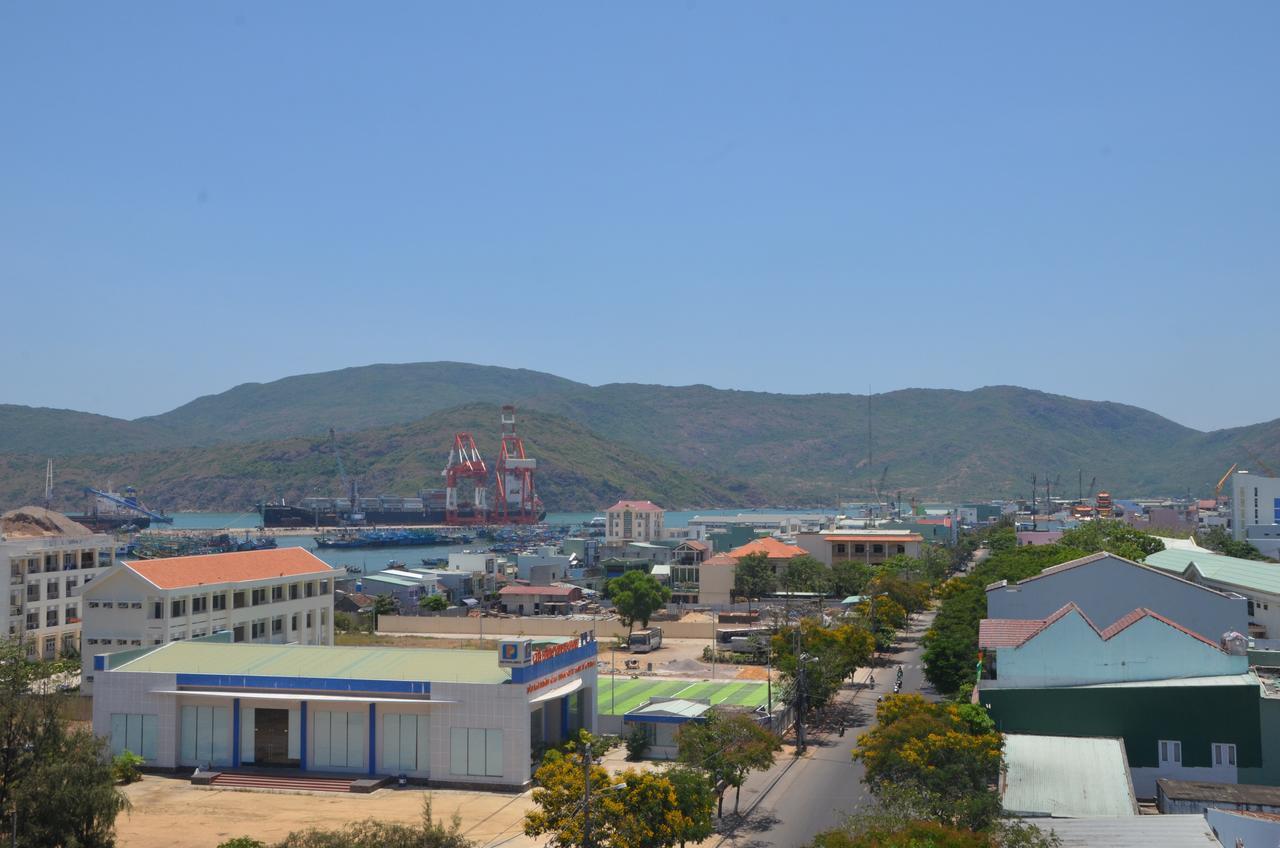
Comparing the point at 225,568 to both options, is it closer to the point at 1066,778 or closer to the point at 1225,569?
the point at 1066,778

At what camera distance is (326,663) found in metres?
26.9

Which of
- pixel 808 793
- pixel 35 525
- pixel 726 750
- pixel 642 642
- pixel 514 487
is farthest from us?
pixel 514 487

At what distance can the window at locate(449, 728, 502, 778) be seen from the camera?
24328 mm

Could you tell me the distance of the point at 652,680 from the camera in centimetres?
3622

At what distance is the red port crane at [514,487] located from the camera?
17875cm

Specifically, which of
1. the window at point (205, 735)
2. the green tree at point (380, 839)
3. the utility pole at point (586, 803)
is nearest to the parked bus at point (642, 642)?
the window at point (205, 735)

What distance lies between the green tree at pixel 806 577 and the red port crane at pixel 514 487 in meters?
115

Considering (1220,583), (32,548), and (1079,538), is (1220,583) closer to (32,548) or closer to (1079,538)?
(1079,538)

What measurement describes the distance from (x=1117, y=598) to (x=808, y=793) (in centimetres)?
1200

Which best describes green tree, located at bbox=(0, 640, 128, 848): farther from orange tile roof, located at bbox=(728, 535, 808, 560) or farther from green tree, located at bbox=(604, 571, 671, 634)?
orange tile roof, located at bbox=(728, 535, 808, 560)

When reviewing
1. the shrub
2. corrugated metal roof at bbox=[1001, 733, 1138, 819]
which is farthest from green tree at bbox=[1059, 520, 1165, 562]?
the shrub

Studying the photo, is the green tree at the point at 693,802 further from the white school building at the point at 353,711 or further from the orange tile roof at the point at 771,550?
the orange tile roof at the point at 771,550

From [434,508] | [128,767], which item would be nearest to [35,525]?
[128,767]

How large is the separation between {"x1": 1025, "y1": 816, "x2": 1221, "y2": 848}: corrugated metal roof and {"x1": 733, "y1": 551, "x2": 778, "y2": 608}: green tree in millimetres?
45374
